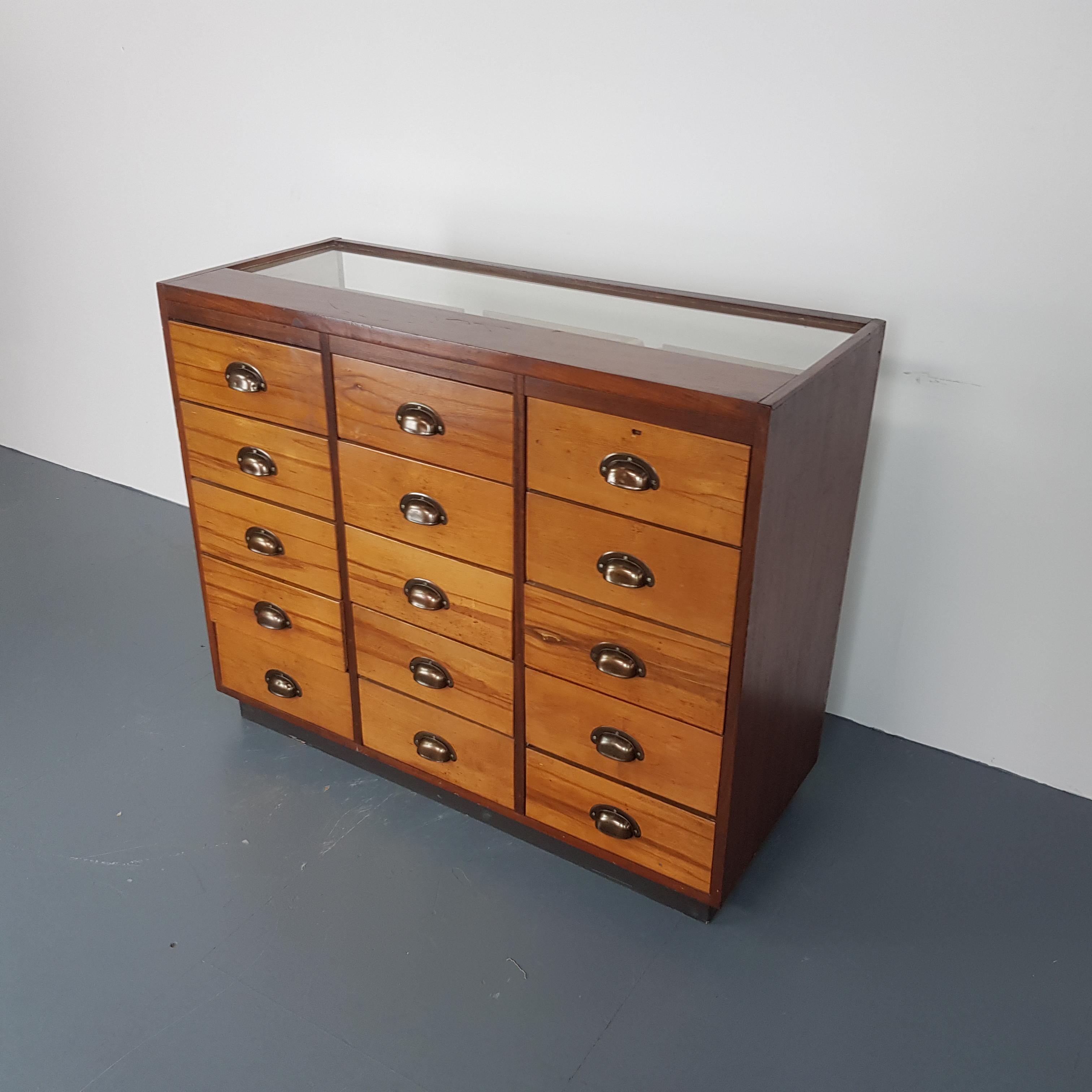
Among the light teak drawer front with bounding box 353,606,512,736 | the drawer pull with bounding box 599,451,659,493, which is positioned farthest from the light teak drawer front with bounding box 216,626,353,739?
the drawer pull with bounding box 599,451,659,493

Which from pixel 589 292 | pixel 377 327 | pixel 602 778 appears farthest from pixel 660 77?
pixel 602 778

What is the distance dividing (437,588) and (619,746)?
1.41ft

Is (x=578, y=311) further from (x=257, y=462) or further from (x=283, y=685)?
(x=283, y=685)

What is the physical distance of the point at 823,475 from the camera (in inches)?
68.7

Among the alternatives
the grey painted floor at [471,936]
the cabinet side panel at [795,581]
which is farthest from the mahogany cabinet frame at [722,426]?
the grey painted floor at [471,936]

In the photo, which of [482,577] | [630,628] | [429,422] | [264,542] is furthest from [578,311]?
[264,542]

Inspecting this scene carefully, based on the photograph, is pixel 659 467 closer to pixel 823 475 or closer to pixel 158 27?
pixel 823 475

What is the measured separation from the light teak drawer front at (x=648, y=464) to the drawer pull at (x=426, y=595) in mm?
331

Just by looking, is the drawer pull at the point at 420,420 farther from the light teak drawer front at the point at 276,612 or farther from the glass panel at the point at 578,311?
the light teak drawer front at the point at 276,612

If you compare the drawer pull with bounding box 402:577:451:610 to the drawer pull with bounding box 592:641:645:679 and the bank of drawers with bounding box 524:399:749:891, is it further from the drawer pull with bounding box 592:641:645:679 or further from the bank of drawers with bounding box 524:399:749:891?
the drawer pull with bounding box 592:641:645:679

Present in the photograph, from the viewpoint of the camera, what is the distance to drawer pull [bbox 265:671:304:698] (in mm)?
2246

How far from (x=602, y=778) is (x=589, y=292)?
919mm

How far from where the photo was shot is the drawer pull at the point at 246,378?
194 centimetres

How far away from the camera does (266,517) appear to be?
2105 millimetres
